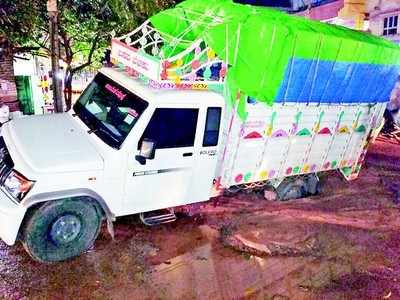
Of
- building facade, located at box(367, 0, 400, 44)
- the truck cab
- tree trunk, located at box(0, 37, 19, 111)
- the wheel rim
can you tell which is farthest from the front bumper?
building facade, located at box(367, 0, 400, 44)

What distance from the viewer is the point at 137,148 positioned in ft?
17.2

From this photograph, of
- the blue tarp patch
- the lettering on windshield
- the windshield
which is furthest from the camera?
the blue tarp patch

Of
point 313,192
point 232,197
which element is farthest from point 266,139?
point 313,192

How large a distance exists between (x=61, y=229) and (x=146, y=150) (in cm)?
155

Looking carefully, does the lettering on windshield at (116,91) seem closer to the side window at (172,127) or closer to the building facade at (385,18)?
the side window at (172,127)

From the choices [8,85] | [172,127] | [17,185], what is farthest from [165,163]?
[8,85]

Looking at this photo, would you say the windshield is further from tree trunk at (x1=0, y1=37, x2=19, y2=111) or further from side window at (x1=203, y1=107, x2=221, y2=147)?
tree trunk at (x1=0, y1=37, x2=19, y2=111)

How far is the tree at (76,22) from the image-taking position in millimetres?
8219

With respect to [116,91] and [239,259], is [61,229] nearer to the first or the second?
[116,91]

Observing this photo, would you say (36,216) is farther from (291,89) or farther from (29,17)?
(29,17)

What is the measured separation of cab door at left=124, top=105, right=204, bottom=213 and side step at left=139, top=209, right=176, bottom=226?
1.01 ft

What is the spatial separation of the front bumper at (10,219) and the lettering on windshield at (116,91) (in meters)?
2.03

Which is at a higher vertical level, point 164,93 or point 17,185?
point 164,93

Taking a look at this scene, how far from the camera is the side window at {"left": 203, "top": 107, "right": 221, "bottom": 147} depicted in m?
5.79
